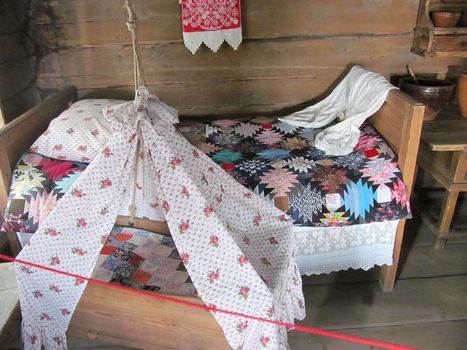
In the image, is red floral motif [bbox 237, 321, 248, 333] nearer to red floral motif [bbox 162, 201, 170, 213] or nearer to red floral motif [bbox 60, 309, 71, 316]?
red floral motif [bbox 162, 201, 170, 213]

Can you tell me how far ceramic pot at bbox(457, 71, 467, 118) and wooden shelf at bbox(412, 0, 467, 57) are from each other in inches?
4.5

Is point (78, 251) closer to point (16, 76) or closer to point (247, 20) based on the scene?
point (16, 76)

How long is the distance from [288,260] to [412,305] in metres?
0.76

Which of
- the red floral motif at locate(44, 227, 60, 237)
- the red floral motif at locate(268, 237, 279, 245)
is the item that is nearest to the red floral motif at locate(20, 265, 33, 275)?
the red floral motif at locate(44, 227, 60, 237)

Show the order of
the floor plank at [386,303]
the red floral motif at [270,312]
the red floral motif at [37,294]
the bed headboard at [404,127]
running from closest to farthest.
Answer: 1. the red floral motif at [270,312]
2. the red floral motif at [37,294]
3. the bed headboard at [404,127]
4. the floor plank at [386,303]

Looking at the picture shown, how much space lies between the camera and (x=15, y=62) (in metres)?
2.05

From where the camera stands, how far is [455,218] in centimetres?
230

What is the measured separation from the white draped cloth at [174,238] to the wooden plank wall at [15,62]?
1.02 meters

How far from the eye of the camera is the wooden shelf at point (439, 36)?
1976 mm

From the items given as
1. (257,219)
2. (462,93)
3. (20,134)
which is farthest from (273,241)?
(462,93)

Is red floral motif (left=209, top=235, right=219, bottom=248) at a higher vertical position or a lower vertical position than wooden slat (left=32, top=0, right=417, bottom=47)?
lower

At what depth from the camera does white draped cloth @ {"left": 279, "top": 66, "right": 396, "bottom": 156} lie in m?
1.77

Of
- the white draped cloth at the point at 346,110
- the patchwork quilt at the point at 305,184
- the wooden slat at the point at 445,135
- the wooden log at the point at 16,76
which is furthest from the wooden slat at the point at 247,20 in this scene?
the patchwork quilt at the point at 305,184

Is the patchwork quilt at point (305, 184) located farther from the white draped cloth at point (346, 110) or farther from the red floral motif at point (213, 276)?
the red floral motif at point (213, 276)
